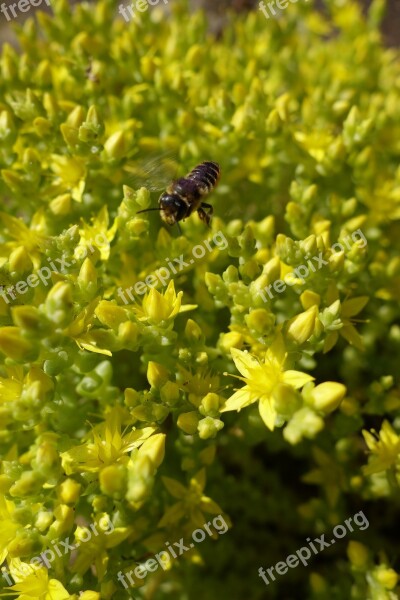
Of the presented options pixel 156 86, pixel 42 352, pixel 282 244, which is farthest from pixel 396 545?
pixel 156 86

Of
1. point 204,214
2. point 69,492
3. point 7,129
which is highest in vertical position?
point 7,129

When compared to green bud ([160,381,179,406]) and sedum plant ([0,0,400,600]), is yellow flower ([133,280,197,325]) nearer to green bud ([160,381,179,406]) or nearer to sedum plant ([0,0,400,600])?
sedum plant ([0,0,400,600])

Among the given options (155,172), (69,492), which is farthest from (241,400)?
(155,172)

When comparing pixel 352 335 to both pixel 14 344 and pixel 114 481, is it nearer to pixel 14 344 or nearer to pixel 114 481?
pixel 114 481

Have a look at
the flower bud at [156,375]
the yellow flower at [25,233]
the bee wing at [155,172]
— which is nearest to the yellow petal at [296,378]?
the flower bud at [156,375]

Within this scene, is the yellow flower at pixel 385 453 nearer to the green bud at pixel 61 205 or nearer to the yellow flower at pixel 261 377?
the yellow flower at pixel 261 377

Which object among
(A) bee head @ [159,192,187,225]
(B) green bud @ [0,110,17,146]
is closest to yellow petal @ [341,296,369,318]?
(A) bee head @ [159,192,187,225]
